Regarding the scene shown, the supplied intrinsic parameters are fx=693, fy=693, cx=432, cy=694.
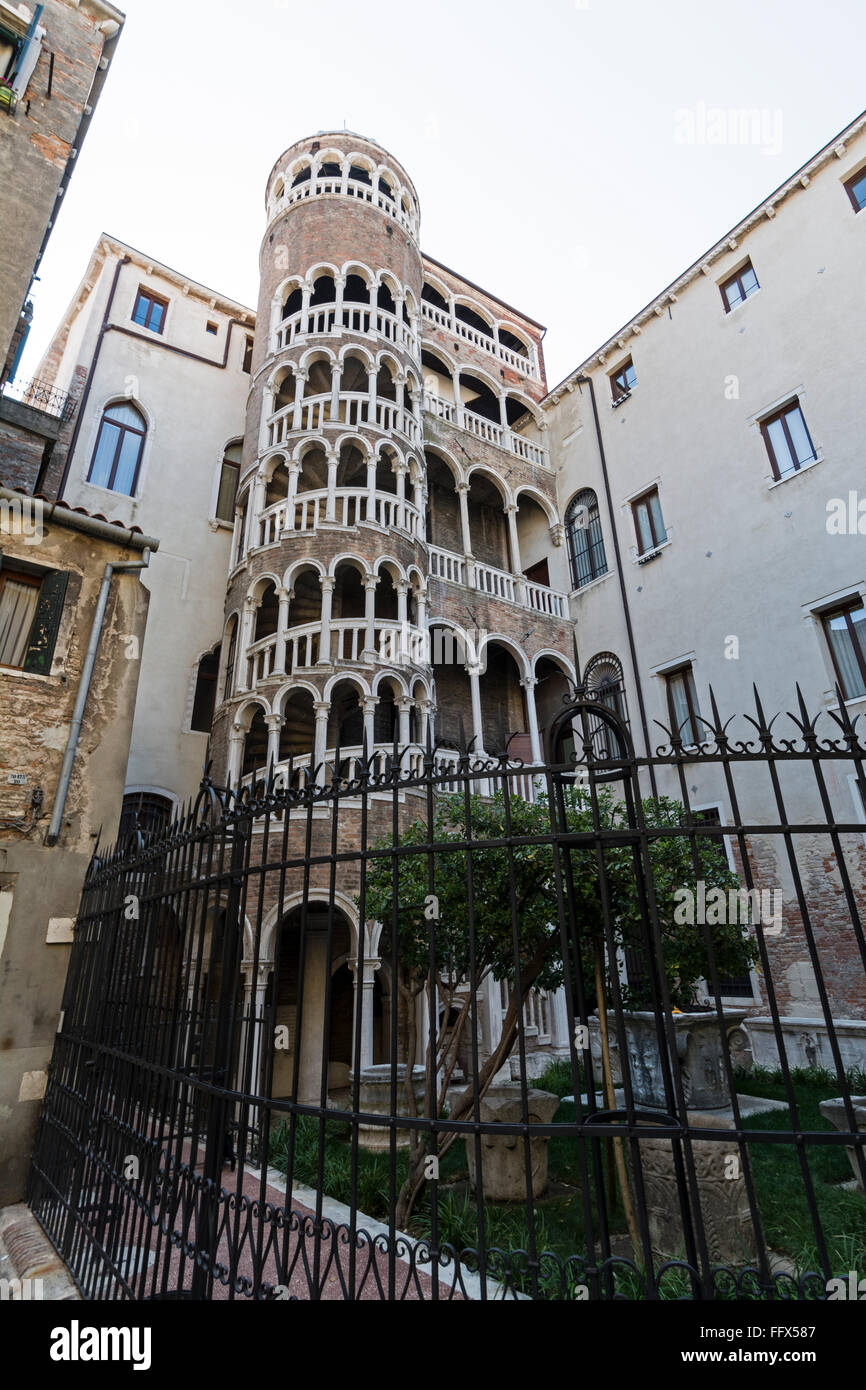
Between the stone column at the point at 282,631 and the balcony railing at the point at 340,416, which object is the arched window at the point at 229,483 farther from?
the stone column at the point at 282,631

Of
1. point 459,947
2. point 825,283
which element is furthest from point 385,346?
point 459,947

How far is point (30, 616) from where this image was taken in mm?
8789

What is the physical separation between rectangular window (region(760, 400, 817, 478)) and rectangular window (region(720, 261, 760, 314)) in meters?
3.71

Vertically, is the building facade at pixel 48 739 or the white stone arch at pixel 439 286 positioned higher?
the white stone arch at pixel 439 286

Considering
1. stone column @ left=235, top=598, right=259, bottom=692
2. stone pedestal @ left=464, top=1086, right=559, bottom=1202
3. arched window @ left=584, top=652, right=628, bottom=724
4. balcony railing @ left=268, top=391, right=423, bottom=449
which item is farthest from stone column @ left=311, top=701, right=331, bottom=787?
arched window @ left=584, top=652, right=628, bottom=724

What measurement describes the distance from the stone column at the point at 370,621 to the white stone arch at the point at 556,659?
19.3 ft

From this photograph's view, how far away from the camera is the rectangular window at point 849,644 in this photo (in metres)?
13.1

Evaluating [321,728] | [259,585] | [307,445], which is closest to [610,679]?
[321,728]

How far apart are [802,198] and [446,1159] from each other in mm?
20321

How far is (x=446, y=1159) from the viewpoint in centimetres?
888

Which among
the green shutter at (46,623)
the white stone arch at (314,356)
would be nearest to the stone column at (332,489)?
the white stone arch at (314,356)

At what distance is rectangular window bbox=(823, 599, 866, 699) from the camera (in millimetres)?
13070

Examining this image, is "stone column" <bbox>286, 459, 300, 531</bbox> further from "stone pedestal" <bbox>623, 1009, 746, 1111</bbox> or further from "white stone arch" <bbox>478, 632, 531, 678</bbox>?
"stone pedestal" <bbox>623, 1009, 746, 1111</bbox>
